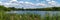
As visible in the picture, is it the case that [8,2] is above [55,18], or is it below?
above

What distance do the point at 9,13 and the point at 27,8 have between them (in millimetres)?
251

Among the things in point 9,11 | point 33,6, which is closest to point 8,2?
point 9,11

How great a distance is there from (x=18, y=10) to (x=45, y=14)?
0.33 m

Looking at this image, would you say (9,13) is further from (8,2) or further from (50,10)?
(50,10)

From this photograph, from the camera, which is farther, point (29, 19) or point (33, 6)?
point (33, 6)

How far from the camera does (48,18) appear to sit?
2.09 metres

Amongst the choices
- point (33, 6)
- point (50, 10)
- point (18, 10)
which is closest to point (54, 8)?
point (50, 10)

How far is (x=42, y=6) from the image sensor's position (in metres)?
2.25

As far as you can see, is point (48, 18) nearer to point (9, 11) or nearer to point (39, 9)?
point (39, 9)

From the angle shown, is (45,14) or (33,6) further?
(33,6)

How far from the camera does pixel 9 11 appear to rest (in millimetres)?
2119

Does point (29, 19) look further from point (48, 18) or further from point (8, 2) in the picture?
point (8, 2)

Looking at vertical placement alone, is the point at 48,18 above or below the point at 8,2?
below

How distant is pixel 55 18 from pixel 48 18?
0.27ft
